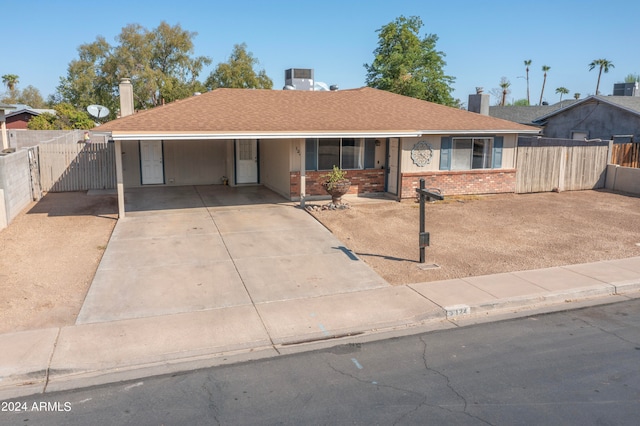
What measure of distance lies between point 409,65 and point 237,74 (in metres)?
19.1

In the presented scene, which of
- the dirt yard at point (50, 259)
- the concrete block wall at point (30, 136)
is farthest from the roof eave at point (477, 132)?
the concrete block wall at point (30, 136)

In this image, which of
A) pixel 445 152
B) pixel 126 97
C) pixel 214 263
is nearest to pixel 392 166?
pixel 445 152

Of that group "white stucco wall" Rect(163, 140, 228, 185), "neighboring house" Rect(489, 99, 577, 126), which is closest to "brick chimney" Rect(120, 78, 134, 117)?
"white stucco wall" Rect(163, 140, 228, 185)

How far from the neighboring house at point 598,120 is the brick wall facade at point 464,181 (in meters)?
10.3

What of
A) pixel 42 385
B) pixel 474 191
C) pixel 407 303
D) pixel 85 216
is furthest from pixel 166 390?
pixel 474 191

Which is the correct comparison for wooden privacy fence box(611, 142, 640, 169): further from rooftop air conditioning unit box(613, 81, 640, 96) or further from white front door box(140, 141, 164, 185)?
white front door box(140, 141, 164, 185)

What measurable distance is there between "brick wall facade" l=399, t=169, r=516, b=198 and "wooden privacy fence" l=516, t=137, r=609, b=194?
2.16ft

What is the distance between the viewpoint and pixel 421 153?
17.7m

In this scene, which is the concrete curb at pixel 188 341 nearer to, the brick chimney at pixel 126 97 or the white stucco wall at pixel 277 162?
the white stucco wall at pixel 277 162

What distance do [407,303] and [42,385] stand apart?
5267 millimetres

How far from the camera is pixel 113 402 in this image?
5.34 meters

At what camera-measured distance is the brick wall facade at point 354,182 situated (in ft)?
56.3

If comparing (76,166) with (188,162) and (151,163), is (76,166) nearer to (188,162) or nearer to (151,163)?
(151,163)

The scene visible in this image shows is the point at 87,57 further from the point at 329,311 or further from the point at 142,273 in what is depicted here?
the point at 329,311
